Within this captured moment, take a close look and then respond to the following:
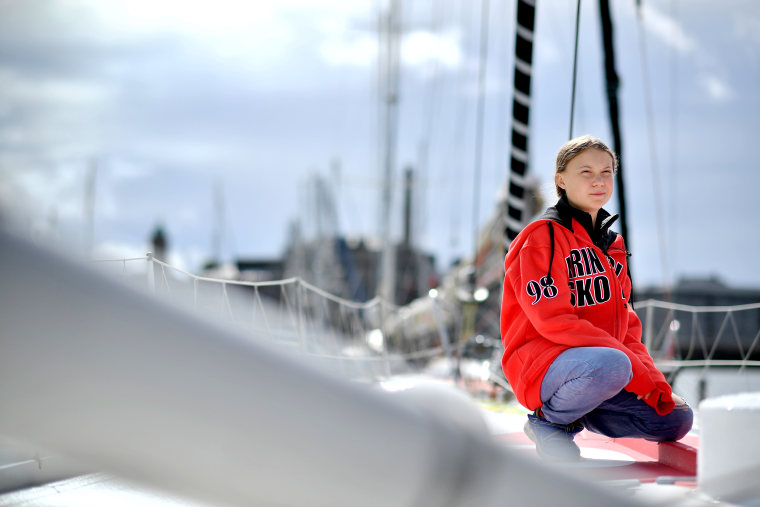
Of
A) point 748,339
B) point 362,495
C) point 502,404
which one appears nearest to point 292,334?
point 502,404

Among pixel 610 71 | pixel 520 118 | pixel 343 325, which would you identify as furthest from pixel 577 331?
pixel 343 325

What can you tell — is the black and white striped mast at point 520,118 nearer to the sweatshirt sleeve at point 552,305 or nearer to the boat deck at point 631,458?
the boat deck at point 631,458

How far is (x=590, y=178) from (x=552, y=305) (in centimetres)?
44

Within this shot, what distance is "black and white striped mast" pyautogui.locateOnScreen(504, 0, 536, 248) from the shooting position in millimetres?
3611

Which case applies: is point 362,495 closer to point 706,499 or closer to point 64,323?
point 64,323

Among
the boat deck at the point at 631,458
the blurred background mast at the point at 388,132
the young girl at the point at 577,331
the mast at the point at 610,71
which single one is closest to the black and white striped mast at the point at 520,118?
the mast at the point at 610,71

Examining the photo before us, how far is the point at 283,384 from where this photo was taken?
56 cm

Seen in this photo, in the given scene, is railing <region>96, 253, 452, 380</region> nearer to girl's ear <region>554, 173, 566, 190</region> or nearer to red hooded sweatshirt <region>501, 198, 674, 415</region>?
red hooded sweatshirt <region>501, 198, 674, 415</region>

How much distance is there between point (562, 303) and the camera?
2.02 meters

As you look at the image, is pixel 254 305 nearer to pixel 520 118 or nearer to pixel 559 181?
pixel 559 181

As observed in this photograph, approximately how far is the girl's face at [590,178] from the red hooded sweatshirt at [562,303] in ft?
0.15

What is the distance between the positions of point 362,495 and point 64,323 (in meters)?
0.27

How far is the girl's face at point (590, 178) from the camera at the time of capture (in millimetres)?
2170

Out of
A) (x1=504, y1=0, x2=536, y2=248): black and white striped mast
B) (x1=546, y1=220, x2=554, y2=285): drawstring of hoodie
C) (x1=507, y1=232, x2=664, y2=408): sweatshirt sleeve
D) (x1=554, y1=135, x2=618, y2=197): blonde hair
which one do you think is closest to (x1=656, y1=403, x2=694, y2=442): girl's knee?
(x1=507, y1=232, x2=664, y2=408): sweatshirt sleeve
